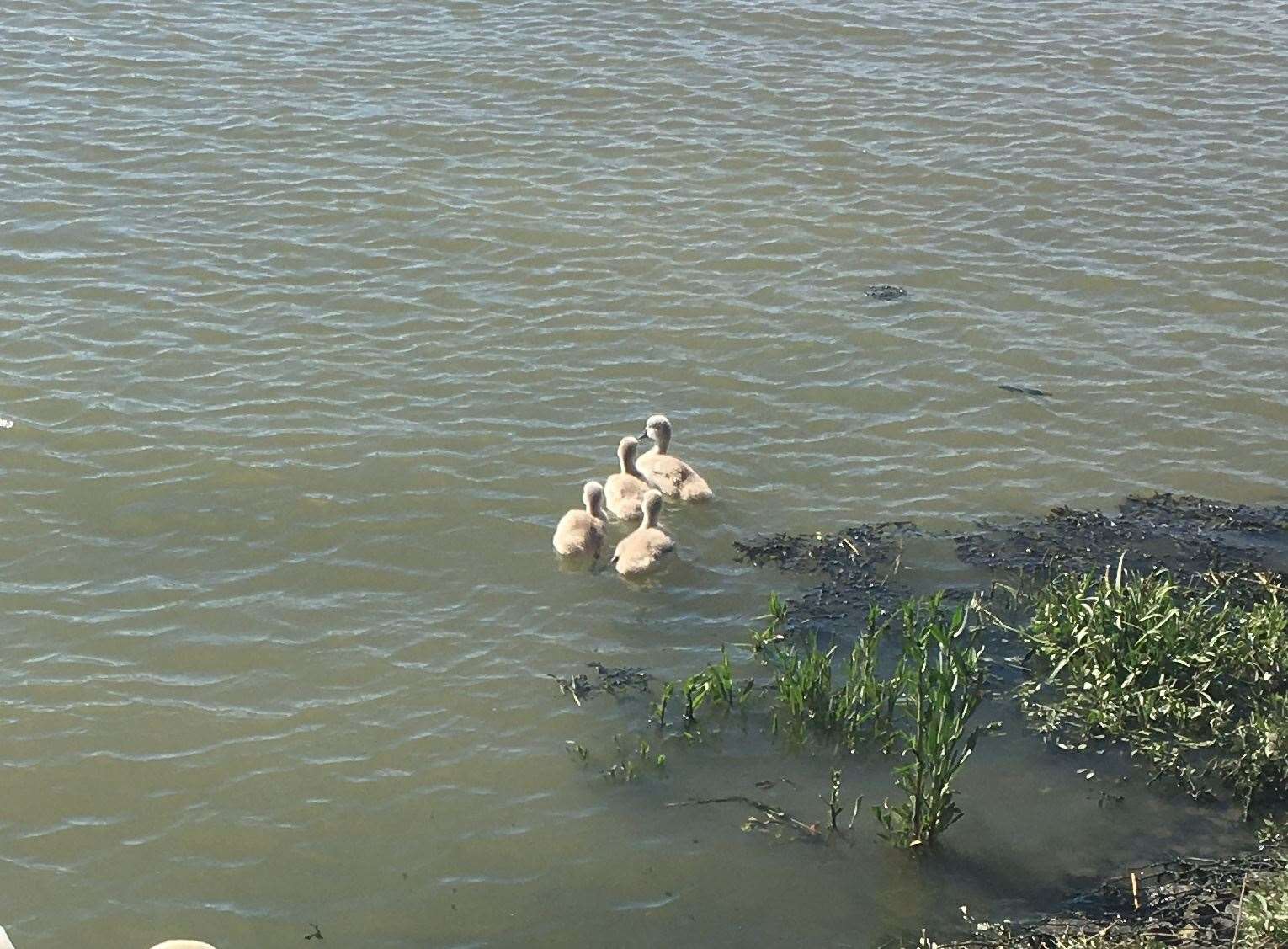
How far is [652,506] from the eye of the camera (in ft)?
40.3

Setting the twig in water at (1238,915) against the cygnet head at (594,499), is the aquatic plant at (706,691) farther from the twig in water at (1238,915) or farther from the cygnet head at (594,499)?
the twig in water at (1238,915)

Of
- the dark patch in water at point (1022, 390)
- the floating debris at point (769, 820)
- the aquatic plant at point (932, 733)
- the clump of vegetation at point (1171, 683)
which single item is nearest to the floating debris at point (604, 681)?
the floating debris at point (769, 820)

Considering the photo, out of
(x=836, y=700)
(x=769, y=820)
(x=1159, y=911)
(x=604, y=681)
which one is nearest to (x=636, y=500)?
(x=604, y=681)

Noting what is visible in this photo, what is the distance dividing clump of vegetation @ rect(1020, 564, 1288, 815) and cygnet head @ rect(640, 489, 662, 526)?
9.66ft

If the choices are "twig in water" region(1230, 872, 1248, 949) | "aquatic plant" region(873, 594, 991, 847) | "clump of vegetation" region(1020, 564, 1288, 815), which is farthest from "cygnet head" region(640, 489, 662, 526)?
"twig in water" region(1230, 872, 1248, 949)

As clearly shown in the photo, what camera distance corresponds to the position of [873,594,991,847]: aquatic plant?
29.2ft

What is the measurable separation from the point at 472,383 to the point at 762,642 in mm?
4409

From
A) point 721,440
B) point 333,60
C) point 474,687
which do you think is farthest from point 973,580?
point 333,60

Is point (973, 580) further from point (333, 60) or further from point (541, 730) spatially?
point (333, 60)

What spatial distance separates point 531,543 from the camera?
40.7 ft

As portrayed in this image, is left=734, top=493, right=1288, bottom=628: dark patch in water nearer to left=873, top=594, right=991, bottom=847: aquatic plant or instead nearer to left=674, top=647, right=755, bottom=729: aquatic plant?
left=674, top=647, right=755, bottom=729: aquatic plant

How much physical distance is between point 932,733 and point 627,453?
15.7 feet

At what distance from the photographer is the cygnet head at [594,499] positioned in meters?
12.5

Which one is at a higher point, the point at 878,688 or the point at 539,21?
the point at 539,21
